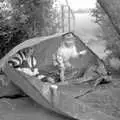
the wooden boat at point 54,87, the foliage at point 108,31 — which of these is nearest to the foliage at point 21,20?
the foliage at point 108,31

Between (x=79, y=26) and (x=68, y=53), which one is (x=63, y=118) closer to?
(x=68, y=53)

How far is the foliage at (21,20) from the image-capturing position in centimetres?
634

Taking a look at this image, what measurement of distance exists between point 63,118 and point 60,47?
1658 millimetres

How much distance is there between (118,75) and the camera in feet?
19.4

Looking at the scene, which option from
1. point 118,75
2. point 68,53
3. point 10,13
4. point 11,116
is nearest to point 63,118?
point 11,116

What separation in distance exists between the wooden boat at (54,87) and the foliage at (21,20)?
5.75ft

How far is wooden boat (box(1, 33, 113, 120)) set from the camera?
3.35 meters

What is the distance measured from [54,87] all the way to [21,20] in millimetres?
3177

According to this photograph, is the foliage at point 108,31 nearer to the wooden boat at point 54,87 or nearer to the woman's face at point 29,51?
the wooden boat at point 54,87

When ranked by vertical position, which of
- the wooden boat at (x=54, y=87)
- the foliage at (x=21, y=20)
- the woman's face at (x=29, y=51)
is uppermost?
the foliage at (x=21, y=20)

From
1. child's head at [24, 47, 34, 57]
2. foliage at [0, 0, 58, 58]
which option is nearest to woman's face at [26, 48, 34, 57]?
child's head at [24, 47, 34, 57]

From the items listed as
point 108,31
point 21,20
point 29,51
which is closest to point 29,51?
point 29,51

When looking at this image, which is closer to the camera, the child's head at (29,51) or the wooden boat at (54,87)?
the wooden boat at (54,87)

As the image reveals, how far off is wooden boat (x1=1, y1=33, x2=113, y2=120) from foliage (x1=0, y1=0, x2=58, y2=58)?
1753 millimetres
